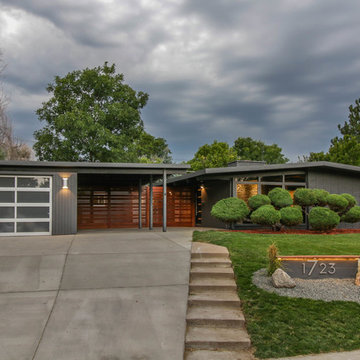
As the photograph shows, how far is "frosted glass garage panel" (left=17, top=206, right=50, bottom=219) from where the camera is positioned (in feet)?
33.8

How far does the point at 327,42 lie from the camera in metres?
14.1

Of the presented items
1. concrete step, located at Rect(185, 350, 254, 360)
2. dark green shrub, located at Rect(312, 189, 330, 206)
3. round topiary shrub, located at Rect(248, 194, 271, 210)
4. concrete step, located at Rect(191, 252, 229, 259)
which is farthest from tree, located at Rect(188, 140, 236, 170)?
concrete step, located at Rect(185, 350, 254, 360)

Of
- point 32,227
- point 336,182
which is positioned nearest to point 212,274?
point 32,227

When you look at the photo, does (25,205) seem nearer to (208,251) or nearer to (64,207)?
(64,207)

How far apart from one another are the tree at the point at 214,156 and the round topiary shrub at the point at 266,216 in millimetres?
24471

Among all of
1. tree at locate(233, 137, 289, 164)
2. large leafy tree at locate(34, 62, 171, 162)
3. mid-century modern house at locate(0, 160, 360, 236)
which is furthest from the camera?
tree at locate(233, 137, 289, 164)

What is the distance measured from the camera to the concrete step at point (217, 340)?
427 cm

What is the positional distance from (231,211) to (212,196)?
3.15m

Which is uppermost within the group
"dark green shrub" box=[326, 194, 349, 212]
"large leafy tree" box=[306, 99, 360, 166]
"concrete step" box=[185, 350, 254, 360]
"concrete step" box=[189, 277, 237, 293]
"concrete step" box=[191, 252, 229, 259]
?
"large leafy tree" box=[306, 99, 360, 166]

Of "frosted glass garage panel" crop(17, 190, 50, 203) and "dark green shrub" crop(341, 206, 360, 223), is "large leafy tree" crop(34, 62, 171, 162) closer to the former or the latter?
"frosted glass garage panel" crop(17, 190, 50, 203)

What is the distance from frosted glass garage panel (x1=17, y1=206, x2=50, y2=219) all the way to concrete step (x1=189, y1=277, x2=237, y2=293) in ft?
20.8

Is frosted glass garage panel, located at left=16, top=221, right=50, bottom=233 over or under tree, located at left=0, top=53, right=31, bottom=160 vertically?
under

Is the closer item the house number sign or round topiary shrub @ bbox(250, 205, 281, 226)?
the house number sign

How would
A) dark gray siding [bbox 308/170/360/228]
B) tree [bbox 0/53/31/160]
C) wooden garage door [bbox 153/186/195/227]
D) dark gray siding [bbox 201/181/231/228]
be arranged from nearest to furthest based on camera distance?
Answer: dark gray siding [bbox 201/181/231/228] → dark gray siding [bbox 308/170/360/228] → wooden garage door [bbox 153/186/195/227] → tree [bbox 0/53/31/160]
